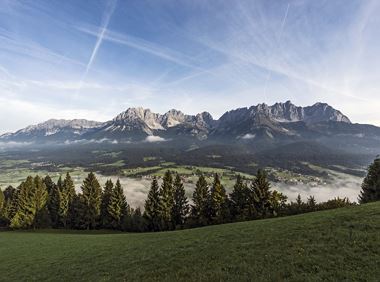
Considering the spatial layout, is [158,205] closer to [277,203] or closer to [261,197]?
[261,197]

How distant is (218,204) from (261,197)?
11.3m

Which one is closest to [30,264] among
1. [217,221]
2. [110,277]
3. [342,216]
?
[110,277]

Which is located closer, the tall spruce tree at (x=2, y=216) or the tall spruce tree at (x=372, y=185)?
the tall spruce tree at (x=372, y=185)

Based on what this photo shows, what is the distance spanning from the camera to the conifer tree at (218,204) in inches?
2785

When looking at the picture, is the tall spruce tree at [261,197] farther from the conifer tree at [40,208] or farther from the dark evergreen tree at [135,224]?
the conifer tree at [40,208]

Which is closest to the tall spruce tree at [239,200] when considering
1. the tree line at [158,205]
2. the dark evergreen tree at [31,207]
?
the tree line at [158,205]

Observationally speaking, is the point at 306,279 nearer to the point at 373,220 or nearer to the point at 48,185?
the point at 373,220

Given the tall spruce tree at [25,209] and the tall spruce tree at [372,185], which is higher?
the tall spruce tree at [372,185]

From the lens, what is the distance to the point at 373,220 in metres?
23.3

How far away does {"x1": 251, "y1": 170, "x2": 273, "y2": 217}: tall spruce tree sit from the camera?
2638 inches

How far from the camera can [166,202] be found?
76.1 m

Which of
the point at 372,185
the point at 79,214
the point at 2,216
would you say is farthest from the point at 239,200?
the point at 2,216

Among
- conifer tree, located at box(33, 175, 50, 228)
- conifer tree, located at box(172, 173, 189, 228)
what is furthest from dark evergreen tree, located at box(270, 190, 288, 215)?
conifer tree, located at box(33, 175, 50, 228)

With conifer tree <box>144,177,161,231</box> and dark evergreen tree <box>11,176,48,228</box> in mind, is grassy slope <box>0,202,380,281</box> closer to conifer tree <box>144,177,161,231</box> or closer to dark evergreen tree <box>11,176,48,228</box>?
conifer tree <box>144,177,161,231</box>
